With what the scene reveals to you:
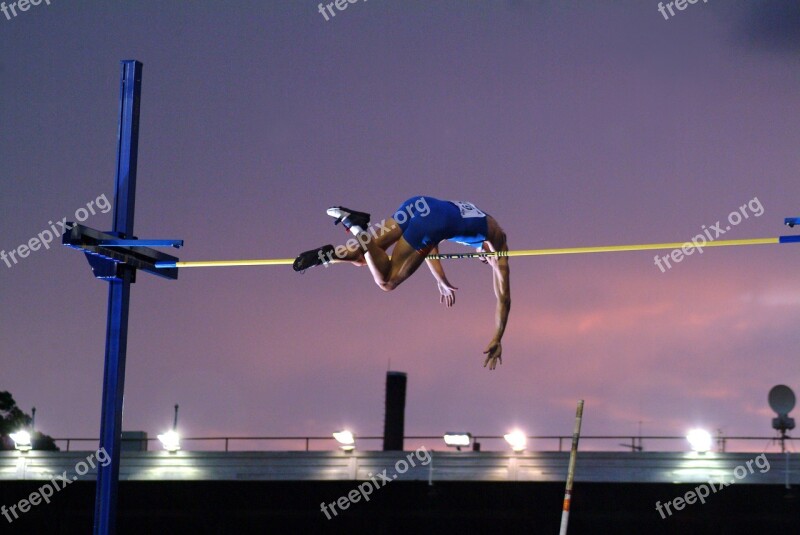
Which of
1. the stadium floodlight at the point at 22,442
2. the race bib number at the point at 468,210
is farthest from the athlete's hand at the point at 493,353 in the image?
the stadium floodlight at the point at 22,442

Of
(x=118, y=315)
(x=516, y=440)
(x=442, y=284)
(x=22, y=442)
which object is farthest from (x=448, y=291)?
(x=22, y=442)

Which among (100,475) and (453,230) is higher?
(453,230)

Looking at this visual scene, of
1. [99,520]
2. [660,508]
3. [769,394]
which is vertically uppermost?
[769,394]

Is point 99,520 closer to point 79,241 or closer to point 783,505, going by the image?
point 79,241

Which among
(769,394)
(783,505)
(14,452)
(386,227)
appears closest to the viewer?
(386,227)

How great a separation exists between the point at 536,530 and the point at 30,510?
27.8 feet

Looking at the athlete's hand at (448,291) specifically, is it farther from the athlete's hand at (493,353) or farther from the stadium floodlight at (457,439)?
the stadium floodlight at (457,439)

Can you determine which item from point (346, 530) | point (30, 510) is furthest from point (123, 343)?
point (30, 510)

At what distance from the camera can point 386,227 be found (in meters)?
9.85

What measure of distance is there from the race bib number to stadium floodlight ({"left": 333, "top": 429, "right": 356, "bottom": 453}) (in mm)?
11869

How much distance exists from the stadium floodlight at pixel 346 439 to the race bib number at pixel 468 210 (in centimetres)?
1187

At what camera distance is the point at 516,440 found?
827 inches

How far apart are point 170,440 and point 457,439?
5.08 meters

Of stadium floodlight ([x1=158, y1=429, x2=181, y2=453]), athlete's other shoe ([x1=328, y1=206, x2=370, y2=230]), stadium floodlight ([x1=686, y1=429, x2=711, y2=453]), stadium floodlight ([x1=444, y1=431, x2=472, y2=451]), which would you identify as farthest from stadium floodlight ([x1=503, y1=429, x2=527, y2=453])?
athlete's other shoe ([x1=328, y1=206, x2=370, y2=230])
